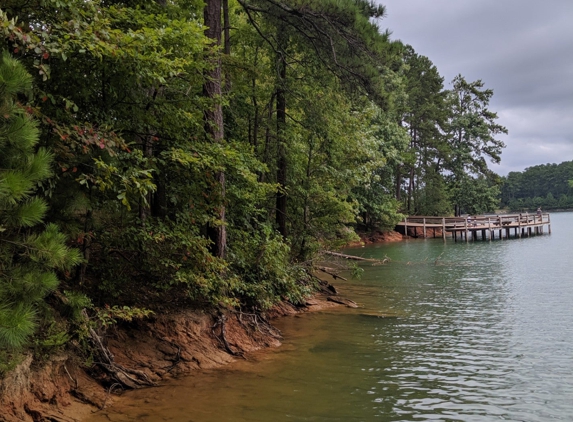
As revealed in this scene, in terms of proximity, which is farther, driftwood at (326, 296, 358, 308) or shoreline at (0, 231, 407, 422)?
driftwood at (326, 296, 358, 308)

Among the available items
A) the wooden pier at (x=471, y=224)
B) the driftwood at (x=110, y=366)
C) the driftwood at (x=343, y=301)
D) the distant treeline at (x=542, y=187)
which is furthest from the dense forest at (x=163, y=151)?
the distant treeline at (x=542, y=187)

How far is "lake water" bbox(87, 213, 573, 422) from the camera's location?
5.28 m

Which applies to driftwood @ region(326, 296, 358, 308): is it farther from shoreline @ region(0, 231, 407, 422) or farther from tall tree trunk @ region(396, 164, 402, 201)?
tall tree trunk @ region(396, 164, 402, 201)

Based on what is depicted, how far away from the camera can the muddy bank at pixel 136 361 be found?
177 inches

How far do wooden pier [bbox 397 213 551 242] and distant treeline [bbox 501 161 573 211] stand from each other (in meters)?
73.2

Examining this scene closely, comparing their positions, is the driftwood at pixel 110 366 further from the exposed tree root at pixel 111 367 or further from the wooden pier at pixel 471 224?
the wooden pier at pixel 471 224

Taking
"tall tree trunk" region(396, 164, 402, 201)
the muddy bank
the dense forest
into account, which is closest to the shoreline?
the muddy bank

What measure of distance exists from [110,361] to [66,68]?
11.6ft

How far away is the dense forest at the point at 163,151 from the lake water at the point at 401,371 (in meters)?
1.20

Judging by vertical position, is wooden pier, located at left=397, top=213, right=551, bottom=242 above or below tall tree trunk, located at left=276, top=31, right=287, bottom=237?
below

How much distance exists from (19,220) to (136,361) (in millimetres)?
3351

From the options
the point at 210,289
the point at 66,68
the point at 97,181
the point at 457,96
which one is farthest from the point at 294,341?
the point at 457,96

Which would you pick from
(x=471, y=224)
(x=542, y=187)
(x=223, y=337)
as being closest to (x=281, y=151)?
(x=223, y=337)

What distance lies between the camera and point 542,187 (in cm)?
11400
